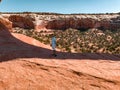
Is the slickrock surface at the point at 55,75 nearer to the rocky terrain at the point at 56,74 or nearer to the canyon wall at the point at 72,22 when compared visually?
the rocky terrain at the point at 56,74

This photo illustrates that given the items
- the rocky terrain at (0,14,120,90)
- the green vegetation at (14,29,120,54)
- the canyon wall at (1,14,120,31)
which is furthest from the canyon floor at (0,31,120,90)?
the canyon wall at (1,14,120,31)

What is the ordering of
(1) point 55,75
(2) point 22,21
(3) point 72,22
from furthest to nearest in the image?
(3) point 72,22 → (2) point 22,21 → (1) point 55,75

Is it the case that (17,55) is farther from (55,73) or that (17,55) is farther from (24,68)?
(55,73)

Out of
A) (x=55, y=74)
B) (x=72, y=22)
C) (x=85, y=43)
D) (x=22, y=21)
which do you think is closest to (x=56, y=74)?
(x=55, y=74)

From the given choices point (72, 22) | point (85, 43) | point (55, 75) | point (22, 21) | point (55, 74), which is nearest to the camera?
point (55, 75)

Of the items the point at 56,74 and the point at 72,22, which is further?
the point at 72,22

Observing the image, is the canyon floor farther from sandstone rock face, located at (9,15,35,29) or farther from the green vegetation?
sandstone rock face, located at (9,15,35,29)

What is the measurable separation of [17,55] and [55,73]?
361 centimetres

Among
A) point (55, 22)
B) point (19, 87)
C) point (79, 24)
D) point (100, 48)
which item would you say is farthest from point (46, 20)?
point (19, 87)

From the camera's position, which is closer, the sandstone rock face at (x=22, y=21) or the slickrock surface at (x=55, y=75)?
the slickrock surface at (x=55, y=75)

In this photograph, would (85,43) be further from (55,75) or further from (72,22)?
(55,75)

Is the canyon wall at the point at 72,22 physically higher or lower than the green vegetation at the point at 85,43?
higher

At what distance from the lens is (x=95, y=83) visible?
430 inches

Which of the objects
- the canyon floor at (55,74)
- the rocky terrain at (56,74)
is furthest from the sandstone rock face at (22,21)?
the canyon floor at (55,74)
